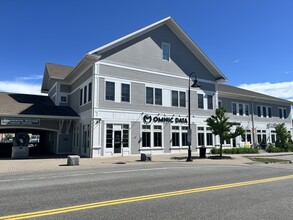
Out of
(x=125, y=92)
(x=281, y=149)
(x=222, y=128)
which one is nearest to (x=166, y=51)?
(x=125, y=92)

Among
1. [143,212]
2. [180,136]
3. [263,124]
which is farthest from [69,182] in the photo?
[263,124]

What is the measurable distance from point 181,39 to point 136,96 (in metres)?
8.99

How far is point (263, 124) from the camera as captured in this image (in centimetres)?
3828

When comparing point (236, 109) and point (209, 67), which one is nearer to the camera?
point (209, 67)

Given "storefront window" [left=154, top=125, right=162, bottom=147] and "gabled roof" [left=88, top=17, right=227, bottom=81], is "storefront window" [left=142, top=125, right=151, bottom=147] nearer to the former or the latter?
"storefront window" [left=154, top=125, right=162, bottom=147]

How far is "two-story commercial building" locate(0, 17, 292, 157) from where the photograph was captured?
2266 cm

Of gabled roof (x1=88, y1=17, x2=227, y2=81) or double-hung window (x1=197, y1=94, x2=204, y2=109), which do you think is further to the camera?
double-hung window (x1=197, y1=94, x2=204, y2=109)

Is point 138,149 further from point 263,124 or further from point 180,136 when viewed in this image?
point 263,124

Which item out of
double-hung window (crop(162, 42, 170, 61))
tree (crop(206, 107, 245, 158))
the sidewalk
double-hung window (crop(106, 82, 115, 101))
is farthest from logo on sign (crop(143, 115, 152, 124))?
double-hung window (crop(162, 42, 170, 61))

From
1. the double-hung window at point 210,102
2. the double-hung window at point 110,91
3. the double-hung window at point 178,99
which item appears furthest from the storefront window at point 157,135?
the double-hung window at point 210,102

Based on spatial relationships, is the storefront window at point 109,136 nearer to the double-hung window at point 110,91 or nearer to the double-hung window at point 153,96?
the double-hung window at point 110,91

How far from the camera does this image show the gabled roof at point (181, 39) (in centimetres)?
2333

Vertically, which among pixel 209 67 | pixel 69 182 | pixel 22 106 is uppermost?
pixel 209 67

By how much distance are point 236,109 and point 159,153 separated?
52.5 ft
